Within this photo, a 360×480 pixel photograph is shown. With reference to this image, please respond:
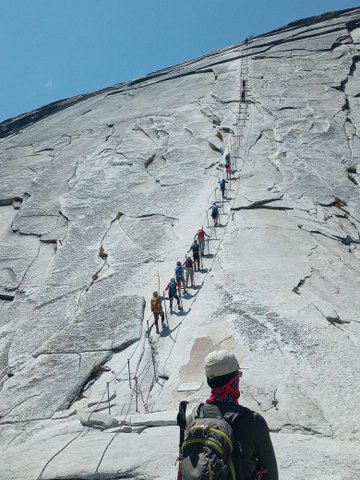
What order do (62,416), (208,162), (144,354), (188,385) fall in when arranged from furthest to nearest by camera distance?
(208,162) < (144,354) < (62,416) < (188,385)

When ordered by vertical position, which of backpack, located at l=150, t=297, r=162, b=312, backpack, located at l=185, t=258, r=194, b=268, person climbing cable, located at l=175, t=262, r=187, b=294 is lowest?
backpack, located at l=150, t=297, r=162, b=312

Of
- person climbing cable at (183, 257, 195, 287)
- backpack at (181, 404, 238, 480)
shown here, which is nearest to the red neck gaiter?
backpack at (181, 404, 238, 480)

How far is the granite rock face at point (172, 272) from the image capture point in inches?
446

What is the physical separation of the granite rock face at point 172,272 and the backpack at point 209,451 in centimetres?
457

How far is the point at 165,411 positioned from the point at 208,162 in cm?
2271

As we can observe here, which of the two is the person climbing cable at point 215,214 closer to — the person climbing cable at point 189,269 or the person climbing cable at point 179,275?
the person climbing cable at point 189,269

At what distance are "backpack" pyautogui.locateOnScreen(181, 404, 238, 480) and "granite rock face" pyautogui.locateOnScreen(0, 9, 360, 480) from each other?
4.57 metres

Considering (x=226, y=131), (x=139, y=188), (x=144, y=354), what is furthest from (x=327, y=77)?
(x=144, y=354)

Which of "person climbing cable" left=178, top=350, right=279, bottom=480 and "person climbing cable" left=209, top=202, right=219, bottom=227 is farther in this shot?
"person climbing cable" left=209, top=202, right=219, bottom=227

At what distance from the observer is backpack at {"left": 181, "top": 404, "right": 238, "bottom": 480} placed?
450 centimetres

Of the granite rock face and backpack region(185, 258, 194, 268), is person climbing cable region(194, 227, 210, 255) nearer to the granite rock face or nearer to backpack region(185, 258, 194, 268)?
the granite rock face

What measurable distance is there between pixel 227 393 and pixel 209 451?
0.58m

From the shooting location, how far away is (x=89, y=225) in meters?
27.8

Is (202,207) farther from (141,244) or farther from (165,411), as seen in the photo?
(165,411)
